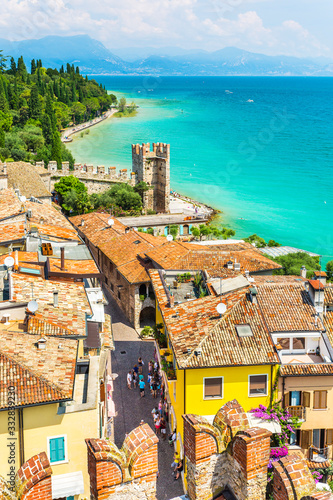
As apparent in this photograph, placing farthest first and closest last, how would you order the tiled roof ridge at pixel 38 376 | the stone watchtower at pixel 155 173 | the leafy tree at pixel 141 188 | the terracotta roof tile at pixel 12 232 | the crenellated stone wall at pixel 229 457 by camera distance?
the stone watchtower at pixel 155 173 → the leafy tree at pixel 141 188 → the terracotta roof tile at pixel 12 232 → the tiled roof ridge at pixel 38 376 → the crenellated stone wall at pixel 229 457

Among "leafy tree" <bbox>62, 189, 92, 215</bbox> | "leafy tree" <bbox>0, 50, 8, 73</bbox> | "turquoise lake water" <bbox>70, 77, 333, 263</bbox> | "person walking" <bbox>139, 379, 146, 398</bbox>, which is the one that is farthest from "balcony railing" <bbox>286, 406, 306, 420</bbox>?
"leafy tree" <bbox>0, 50, 8, 73</bbox>

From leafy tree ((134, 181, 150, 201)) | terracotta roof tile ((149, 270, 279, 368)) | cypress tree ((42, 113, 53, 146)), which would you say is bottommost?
terracotta roof tile ((149, 270, 279, 368))

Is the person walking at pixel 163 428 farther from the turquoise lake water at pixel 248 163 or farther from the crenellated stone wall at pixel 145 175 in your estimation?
the turquoise lake water at pixel 248 163

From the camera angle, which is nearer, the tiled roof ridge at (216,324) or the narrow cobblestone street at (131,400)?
the tiled roof ridge at (216,324)

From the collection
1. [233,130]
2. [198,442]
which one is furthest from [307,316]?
[233,130]

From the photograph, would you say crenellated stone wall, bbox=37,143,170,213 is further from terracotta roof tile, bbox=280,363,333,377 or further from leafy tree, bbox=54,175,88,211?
terracotta roof tile, bbox=280,363,333,377

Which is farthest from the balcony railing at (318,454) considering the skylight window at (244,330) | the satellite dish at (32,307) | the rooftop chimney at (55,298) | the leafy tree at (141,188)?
the leafy tree at (141,188)

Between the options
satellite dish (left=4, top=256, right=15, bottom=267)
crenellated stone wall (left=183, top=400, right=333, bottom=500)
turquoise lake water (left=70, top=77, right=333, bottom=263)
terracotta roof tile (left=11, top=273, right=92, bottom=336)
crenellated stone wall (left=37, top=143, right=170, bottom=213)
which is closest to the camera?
crenellated stone wall (left=183, top=400, right=333, bottom=500)
